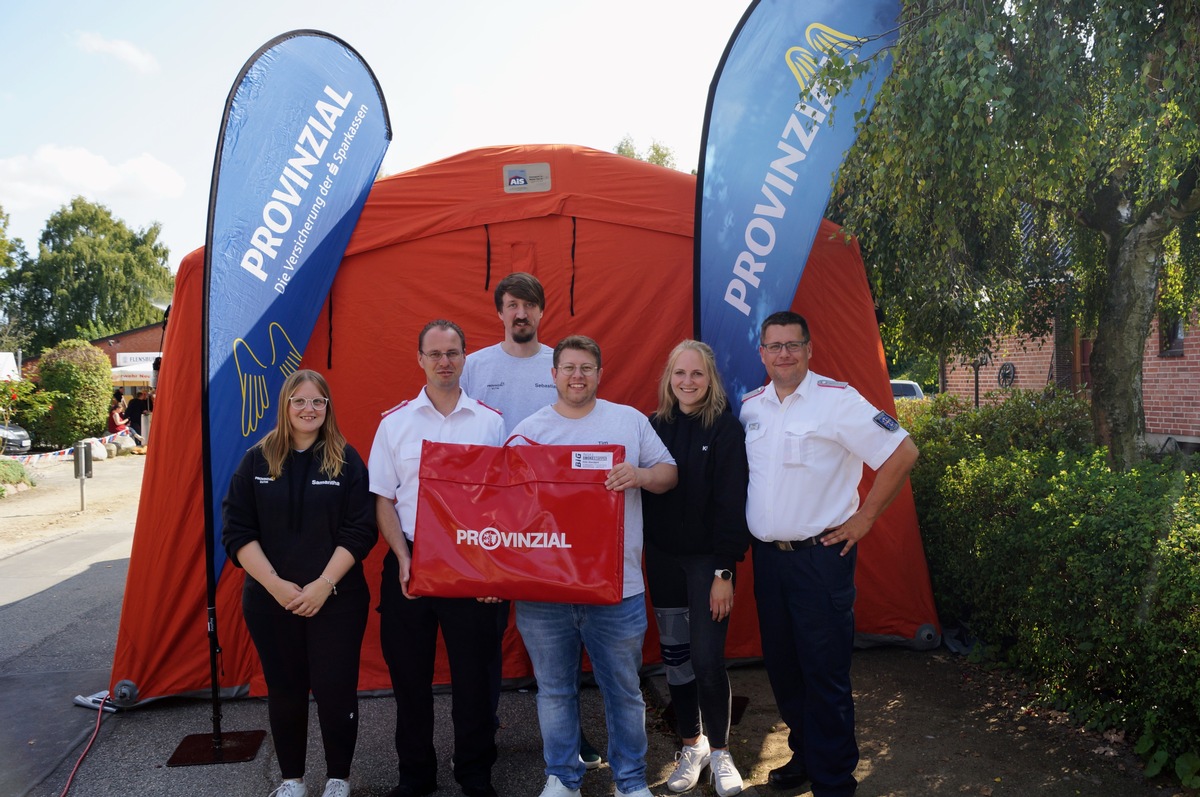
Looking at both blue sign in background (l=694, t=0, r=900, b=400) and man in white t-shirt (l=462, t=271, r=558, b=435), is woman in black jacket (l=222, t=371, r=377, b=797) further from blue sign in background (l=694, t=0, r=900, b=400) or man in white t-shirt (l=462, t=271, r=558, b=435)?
blue sign in background (l=694, t=0, r=900, b=400)

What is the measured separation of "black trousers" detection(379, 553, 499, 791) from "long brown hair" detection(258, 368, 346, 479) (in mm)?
461

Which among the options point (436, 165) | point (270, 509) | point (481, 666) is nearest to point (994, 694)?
point (481, 666)

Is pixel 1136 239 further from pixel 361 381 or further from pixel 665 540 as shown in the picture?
pixel 361 381

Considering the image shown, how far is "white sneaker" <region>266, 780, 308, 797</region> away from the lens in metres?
3.44

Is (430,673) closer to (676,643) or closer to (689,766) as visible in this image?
(676,643)

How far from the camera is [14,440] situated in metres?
19.3

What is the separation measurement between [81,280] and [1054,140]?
192ft

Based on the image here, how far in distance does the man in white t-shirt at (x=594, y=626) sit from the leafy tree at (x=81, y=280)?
5586cm

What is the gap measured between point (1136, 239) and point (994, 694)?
295 cm

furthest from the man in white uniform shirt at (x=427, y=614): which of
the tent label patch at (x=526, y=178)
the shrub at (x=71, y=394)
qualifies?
the shrub at (x=71, y=394)

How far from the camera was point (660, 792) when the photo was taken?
3525 millimetres

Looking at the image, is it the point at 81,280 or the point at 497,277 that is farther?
the point at 81,280

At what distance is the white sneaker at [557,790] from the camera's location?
10.7ft

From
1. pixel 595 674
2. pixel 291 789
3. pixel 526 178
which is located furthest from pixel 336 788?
pixel 526 178
